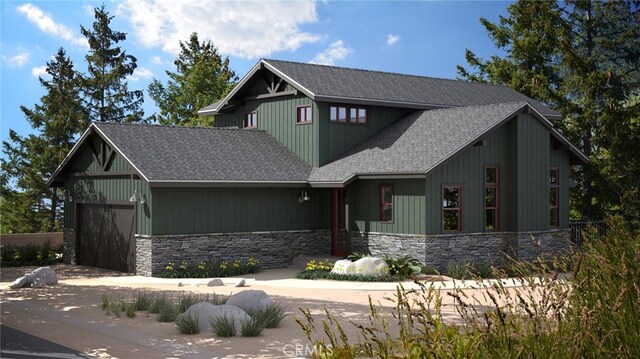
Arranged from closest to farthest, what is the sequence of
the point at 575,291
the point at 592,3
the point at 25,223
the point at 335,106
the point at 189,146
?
the point at 575,291
the point at 189,146
the point at 335,106
the point at 592,3
the point at 25,223

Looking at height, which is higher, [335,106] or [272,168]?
[335,106]

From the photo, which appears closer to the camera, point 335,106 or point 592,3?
point 335,106

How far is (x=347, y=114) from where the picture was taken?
2842 centimetres

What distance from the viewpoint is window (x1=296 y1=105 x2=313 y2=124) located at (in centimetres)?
2811

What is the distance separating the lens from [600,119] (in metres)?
34.8

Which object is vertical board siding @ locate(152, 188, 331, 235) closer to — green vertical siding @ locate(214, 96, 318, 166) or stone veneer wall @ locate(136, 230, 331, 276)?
stone veneer wall @ locate(136, 230, 331, 276)

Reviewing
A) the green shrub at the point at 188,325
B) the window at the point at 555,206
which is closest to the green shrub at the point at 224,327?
the green shrub at the point at 188,325

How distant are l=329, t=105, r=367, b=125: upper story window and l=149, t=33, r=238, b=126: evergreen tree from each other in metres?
18.0

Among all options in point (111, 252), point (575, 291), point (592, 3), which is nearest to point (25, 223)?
point (111, 252)

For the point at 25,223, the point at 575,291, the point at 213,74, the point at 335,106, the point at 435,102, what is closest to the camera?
the point at 575,291

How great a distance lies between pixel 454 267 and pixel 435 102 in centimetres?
956

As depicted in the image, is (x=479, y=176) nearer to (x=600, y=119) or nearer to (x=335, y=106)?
(x=335, y=106)

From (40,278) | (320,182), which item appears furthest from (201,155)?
(40,278)

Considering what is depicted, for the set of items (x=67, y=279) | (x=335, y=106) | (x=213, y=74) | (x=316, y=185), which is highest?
(x=213, y=74)
